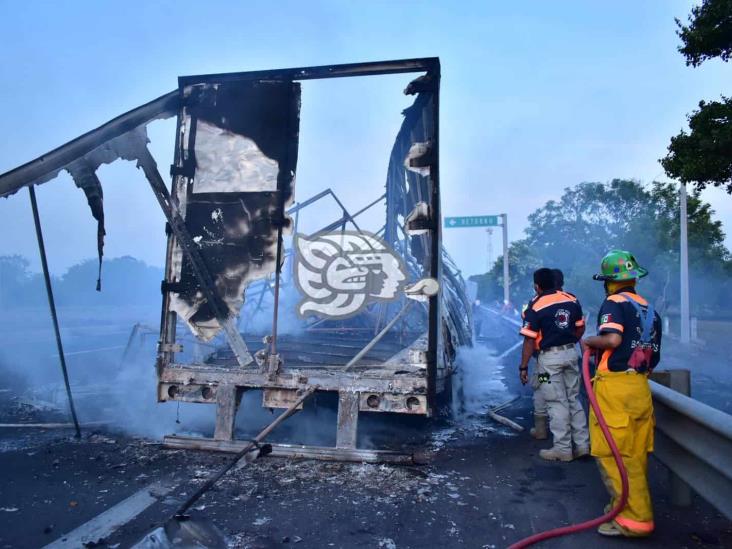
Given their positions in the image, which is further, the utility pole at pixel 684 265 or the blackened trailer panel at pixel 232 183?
the utility pole at pixel 684 265

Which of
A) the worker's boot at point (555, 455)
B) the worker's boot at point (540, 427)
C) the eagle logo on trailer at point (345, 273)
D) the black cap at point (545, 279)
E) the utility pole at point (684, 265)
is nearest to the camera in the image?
the worker's boot at point (555, 455)

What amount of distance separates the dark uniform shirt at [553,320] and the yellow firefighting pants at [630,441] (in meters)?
1.66

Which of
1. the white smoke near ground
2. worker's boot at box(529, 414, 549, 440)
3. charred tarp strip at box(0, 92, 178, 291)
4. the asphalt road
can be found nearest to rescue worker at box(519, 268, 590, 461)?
the asphalt road

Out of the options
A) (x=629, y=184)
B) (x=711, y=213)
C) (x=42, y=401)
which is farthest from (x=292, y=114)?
(x=629, y=184)

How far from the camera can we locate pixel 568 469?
4.52 m

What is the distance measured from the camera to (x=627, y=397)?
321cm

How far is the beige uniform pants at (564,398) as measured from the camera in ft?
15.8

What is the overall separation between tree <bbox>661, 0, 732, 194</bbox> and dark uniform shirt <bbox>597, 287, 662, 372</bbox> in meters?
5.36

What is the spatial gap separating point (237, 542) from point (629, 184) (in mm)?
24895

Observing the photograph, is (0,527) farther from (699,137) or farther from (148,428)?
(699,137)

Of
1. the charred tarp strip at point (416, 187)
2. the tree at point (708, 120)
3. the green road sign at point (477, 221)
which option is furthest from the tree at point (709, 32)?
the green road sign at point (477, 221)

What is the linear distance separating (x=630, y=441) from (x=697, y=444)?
0.35m

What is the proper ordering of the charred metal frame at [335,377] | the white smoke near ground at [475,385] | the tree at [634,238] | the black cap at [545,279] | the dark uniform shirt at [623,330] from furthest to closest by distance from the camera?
the tree at [634,238] < the white smoke near ground at [475,385] < the black cap at [545,279] < the charred metal frame at [335,377] < the dark uniform shirt at [623,330]

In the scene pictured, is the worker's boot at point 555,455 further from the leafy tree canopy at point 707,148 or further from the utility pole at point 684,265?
the utility pole at point 684,265
